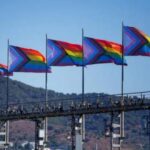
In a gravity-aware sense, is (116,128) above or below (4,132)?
above

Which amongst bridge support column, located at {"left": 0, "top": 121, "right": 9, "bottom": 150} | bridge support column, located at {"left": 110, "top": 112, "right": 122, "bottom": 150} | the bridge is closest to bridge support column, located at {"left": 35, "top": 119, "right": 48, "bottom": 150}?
the bridge

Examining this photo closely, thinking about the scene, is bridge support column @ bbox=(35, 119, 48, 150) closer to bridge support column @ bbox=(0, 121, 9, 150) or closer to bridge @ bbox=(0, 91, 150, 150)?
bridge @ bbox=(0, 91, 150, 150)

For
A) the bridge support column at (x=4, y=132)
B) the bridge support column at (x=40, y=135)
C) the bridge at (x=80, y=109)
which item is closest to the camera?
the bridge at (x=80, y=109)

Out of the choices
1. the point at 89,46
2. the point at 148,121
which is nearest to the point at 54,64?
the point at 89,46

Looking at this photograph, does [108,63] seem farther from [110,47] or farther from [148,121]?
[148,121]

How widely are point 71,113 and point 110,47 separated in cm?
821

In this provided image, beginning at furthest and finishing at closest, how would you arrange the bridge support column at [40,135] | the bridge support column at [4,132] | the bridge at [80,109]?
the bridge support column at [4,132], the bridge support column at [40,135], the bridge at [80,109]

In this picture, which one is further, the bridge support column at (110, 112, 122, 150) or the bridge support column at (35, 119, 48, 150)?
the bridge support column at (35, 119, 48, 150)

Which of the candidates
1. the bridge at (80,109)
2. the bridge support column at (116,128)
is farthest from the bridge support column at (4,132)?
the bridge support column at (116,128)

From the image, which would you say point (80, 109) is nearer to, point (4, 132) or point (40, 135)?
point (40, 135)

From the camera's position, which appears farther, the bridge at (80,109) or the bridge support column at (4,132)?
the bridge support column at (4,132)

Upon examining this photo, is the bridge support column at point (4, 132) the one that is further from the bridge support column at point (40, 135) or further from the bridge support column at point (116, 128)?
the bridge support column at point (116, 128)

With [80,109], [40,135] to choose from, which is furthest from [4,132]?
[80,109]

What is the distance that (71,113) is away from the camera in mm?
68812
